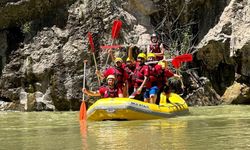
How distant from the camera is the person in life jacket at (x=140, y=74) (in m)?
9.40

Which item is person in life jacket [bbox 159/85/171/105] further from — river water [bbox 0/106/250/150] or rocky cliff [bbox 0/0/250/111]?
river water [bbox 0/106/250/150]

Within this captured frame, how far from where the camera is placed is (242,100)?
12.2 meters

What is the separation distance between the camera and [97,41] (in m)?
12.9

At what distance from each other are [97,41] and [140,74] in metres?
3.60

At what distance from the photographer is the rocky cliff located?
41.3 feet

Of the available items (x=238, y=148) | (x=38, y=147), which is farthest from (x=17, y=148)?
(x=238, y=148)

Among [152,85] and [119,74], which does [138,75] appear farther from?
[119,74]

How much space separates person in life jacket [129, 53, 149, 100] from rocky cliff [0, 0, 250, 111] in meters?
3.02

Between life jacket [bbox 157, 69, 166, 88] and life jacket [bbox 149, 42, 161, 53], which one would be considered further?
life jacket [bbox 149, 42, 161, 53]

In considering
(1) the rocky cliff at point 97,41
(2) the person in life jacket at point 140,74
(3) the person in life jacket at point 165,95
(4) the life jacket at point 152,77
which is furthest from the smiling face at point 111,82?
(1) the rocky cliff at point 97,41

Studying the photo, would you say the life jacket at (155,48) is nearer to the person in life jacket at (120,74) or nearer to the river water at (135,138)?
the person in life jacket at (120,74)

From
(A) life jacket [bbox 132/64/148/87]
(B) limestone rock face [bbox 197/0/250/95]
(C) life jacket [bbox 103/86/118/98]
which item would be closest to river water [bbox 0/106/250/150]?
(C) life jacket [bbox 103/86/118/98]

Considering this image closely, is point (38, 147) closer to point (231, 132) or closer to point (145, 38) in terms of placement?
point (231, 132)

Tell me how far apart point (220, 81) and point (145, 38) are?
2273mm
